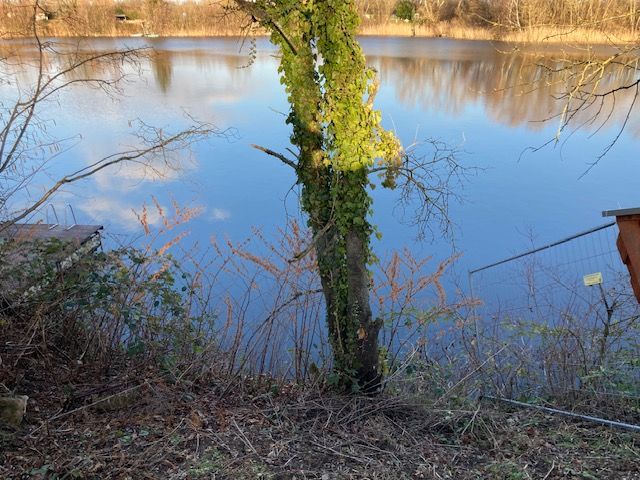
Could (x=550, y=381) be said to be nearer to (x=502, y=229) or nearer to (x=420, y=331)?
(x=420, y=331)

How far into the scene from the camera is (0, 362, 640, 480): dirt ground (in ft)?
9.50

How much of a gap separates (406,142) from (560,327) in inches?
246

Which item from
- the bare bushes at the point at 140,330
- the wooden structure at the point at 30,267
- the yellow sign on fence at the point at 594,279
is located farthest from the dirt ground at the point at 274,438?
the yellow sign on fence at the point at 594,279

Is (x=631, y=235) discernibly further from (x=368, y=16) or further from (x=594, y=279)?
(x=368, y=16)

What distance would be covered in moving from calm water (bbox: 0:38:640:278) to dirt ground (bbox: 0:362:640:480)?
3.04 metres

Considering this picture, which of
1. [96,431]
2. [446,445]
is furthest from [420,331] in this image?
[96,431]

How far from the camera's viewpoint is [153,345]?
13.9 ft

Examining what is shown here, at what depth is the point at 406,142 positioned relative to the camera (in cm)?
1101

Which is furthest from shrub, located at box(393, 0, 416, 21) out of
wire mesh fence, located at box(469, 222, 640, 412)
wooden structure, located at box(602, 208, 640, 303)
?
wooden structure, located at box(602, 208, 640, 303)

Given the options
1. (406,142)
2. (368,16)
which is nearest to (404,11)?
(368,16)

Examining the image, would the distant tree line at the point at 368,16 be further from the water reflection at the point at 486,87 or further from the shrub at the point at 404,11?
the water reflection at the point at 486,87

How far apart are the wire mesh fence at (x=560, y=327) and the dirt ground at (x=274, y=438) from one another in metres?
0.84

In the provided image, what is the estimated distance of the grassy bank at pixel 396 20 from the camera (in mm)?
4445

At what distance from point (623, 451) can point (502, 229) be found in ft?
20.3
